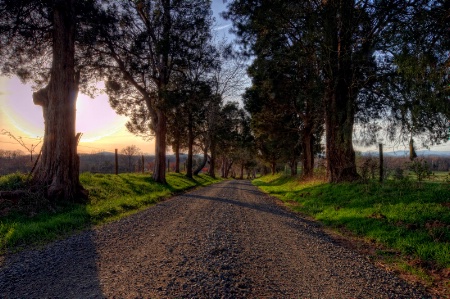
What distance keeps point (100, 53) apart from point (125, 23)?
7.96ft

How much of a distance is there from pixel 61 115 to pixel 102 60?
8.34 meters

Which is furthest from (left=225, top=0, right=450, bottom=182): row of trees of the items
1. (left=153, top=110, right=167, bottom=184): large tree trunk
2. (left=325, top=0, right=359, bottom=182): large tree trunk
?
(left=153, top=110, right=167, bottom=184): large tree trunk

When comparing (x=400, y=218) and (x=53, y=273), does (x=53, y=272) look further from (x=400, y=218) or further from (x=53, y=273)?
(x=400, y=218)

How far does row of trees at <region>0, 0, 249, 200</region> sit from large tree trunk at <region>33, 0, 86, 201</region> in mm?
33

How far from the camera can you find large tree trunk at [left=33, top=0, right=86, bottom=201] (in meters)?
9.35

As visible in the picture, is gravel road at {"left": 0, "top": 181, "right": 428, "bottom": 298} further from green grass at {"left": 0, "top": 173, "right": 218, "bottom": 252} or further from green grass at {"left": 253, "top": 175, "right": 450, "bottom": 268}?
green grass at {"left": 253, "top": 175, "right": 450, "bottom": 268}

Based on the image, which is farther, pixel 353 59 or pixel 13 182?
pixel 353 59

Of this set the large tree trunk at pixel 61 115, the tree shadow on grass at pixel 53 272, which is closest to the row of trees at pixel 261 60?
the large tree trunk at pixel 61 115

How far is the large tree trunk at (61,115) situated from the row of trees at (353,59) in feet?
26.2

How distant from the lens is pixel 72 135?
1011 centimetres

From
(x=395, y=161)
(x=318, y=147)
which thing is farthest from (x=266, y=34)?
(x=318, y=147)

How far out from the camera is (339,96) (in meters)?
13.5

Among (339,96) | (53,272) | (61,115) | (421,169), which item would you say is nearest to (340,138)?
(339,96)

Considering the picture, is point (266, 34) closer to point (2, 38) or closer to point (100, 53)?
point (100, 53)
